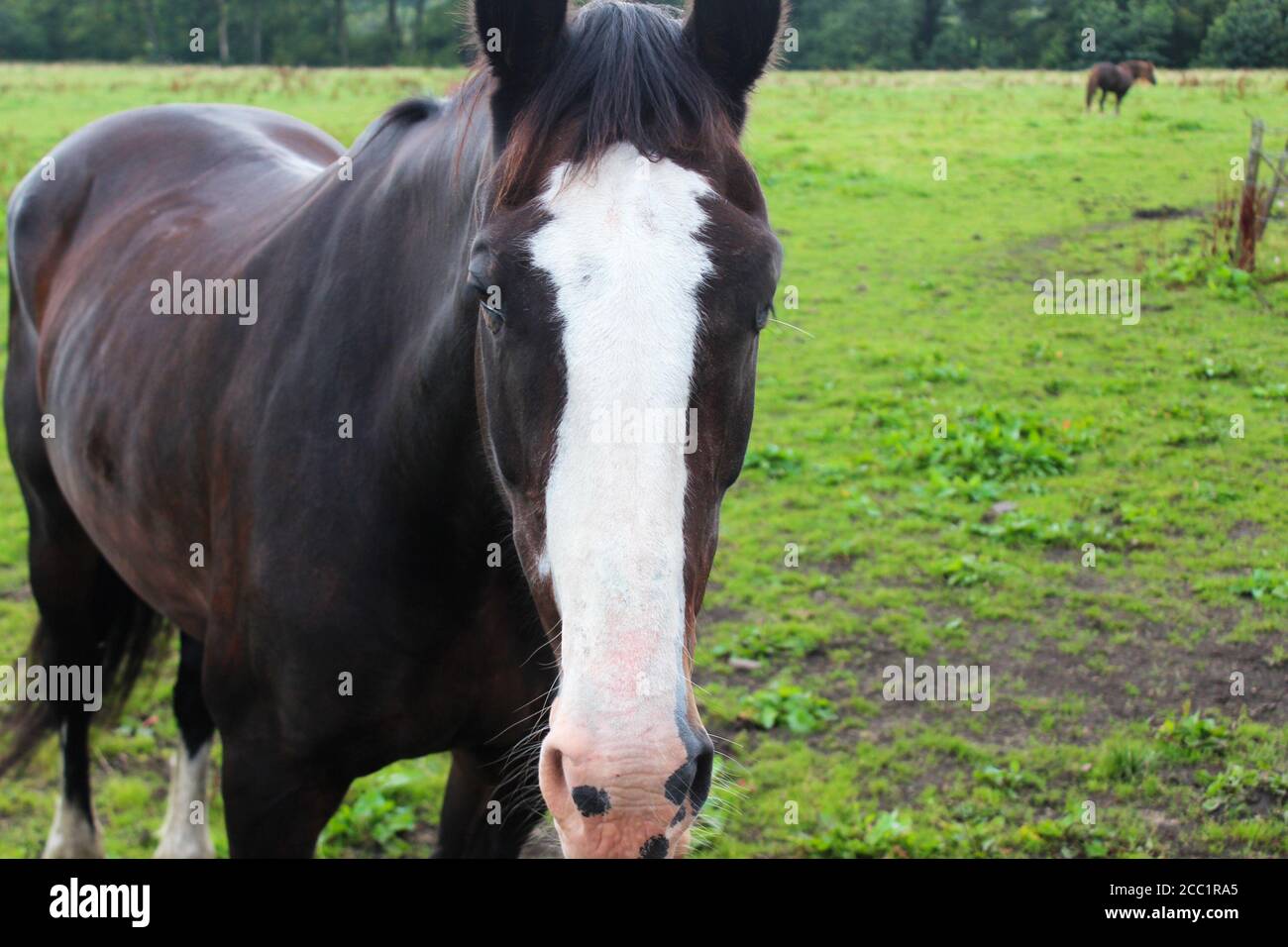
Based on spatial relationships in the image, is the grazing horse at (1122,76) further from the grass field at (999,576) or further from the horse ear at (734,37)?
the horse ear at (734,37)

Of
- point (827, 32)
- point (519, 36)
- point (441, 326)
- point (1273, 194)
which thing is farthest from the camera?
point (827, 32)

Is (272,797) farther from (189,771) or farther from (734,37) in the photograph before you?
(734,37)

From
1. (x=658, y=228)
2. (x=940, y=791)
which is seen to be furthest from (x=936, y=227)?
(x=658, y=228)

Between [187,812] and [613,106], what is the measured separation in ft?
10.7

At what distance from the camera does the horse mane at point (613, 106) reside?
72.2 inches

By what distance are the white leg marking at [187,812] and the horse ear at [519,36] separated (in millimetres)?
3018

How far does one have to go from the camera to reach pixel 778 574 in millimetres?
5723

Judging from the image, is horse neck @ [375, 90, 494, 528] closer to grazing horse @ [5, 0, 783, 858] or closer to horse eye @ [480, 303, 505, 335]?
grazing horse @ [5, 0, 783, 858]

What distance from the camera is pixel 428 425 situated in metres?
2.35

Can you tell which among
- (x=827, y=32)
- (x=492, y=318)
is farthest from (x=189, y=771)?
(x=827, y=32)
